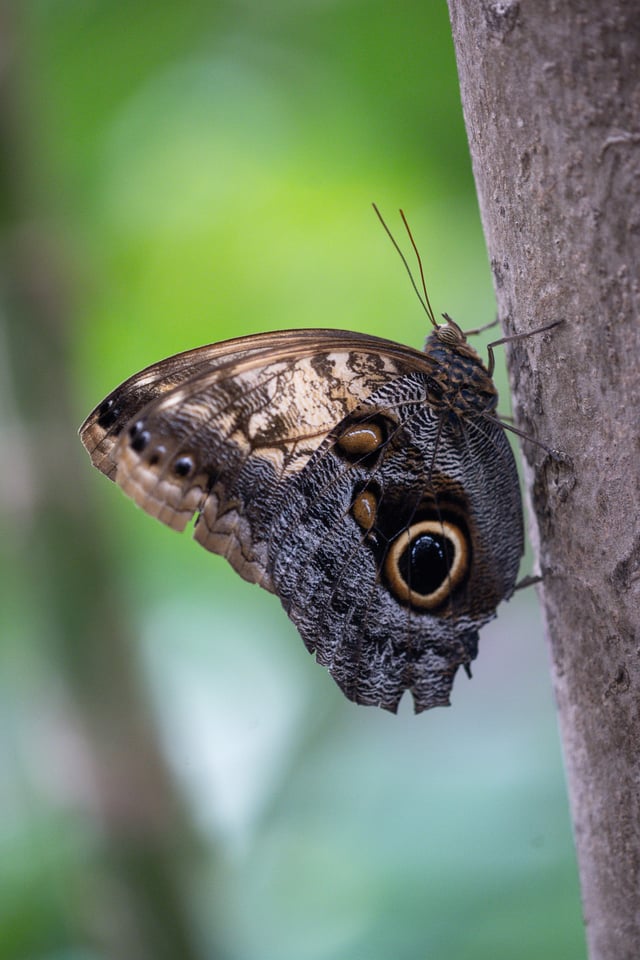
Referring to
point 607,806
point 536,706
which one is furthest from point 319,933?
point 607,806

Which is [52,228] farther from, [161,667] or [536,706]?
[536,706]

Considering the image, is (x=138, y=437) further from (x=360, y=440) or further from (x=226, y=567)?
(x=226, y=567)

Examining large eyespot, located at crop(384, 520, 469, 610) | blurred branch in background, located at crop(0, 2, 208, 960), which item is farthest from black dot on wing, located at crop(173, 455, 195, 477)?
blurred branch in background, located at crop(0, 2, 208, 960)

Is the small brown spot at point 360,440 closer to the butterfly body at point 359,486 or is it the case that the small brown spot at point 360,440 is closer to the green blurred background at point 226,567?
the butterfly body at point 359,486

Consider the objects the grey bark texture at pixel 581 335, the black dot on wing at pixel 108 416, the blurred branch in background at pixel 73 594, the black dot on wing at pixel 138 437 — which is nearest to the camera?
the grey bark texture at pixel 581 335

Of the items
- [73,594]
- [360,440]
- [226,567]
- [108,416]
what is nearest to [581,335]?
[360,440]

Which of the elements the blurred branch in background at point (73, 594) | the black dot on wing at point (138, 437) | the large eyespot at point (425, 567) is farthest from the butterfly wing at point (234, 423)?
the blurred branch in background at point (73, 594)

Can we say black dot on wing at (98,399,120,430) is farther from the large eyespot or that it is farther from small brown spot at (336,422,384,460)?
the large eyespot
